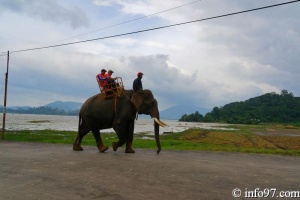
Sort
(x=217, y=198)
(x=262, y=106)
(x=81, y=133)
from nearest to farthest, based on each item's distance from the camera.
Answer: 1. (x=217, y=198)
2. (x=81, y=133)
3. (x=262, y=106)

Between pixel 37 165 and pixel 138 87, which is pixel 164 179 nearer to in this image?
pixel 37 165

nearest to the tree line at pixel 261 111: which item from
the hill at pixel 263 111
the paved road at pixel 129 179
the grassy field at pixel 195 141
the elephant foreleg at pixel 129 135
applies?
the hill at pixel 263 111

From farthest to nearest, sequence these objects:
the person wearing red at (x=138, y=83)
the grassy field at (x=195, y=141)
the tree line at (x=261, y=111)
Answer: the tree line at (x=261, y=111) → the grassy field at (x=195, y=141) → the person wearing red at (x=138, y=83)

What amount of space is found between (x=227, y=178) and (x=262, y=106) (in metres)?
128

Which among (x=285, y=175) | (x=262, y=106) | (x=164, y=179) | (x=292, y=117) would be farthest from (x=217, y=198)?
(x=262, y=106)

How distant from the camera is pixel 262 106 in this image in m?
129

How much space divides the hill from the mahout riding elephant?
9599 cm

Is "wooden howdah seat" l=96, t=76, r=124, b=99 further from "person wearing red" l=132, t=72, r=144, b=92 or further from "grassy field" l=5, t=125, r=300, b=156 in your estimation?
"grassy field" l=5, t=125, r=300, b=156

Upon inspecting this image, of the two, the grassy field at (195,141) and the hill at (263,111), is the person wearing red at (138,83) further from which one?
the hill at (263,111)

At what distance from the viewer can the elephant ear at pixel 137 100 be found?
43.4ft

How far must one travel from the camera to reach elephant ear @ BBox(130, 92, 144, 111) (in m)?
13.2

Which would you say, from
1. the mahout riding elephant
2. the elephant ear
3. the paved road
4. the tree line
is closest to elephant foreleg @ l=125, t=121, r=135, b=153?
the mahout riding elephant

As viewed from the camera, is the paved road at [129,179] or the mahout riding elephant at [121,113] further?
the mahout riding elephant at [121,113]

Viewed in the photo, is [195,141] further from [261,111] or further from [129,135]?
[261,111]
